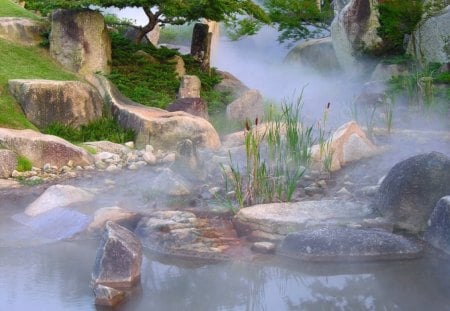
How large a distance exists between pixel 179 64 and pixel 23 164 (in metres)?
7.05

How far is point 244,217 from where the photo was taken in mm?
8875

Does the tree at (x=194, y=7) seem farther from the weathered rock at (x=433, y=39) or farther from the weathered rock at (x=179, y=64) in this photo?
the weathered rock at (x=433, y=39)

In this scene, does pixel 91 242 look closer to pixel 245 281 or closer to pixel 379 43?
pixel 245 281

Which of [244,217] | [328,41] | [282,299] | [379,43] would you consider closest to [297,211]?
[244,217]

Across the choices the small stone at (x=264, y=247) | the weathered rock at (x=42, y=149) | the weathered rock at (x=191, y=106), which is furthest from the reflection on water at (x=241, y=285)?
the weathered rock at (x=191, y=106)

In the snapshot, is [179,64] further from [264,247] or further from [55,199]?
[264,247]

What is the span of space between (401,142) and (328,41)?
1029 centimetres

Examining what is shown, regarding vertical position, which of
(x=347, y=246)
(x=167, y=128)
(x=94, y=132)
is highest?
(x=167, y=128)

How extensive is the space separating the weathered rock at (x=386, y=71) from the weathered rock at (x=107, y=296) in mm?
12432

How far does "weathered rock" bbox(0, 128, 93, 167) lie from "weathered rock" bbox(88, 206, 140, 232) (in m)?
3.10

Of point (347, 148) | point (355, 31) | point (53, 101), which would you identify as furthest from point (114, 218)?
point (355, 31)

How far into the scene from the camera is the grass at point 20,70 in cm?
1388

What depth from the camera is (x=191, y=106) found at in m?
15.2

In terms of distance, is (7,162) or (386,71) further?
(386,71)
